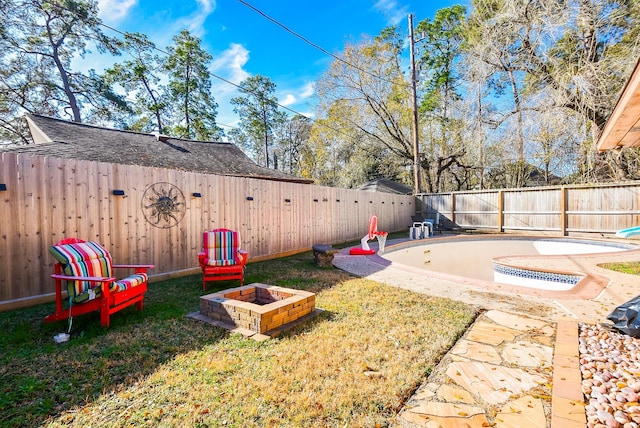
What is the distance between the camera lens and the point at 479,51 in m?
12.1

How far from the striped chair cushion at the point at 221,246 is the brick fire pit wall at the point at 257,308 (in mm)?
1244

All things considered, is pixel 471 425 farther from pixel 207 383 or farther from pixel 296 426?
pixel 207 383

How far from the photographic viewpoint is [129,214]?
4.84 metres

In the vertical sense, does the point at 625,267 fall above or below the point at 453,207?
below

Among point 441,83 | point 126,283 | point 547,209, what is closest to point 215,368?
point 126,283

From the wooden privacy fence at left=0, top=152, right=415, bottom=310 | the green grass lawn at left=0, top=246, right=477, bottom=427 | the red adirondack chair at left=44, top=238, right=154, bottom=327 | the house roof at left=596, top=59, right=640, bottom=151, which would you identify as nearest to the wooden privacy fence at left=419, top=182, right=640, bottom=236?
the house roof at left=596, top=59, right=640, bottom=151

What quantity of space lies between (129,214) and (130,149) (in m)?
7.87

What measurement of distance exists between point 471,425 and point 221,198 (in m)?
5.60

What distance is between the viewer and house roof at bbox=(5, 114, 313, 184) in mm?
9516

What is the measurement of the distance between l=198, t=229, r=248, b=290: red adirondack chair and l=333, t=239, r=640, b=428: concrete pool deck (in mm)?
2833

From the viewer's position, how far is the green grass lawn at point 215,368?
5.88ft

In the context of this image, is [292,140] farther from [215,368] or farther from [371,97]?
[215,368]

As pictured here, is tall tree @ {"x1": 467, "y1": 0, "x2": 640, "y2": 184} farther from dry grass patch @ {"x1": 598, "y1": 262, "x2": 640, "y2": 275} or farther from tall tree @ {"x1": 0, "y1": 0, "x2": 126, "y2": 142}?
tall tree @ {"x1": 0, "y1": 0, "x2": 126, "y2": 142}

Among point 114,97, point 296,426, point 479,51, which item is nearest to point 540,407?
point 296,426
